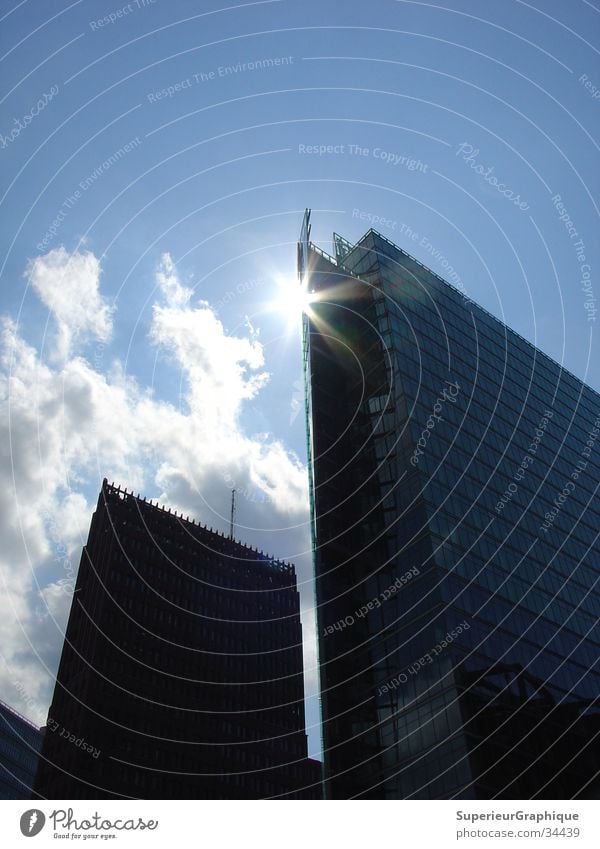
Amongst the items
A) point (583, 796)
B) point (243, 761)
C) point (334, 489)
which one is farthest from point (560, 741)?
point (243, 761)

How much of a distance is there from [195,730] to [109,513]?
4242 centimetres

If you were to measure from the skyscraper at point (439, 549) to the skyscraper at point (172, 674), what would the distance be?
247 feet

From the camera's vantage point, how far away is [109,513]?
455 feet

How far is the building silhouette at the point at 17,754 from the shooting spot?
518ft

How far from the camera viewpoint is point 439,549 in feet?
178

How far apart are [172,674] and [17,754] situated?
65.9 m

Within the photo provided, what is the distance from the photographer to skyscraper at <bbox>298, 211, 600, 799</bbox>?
48.4 meters
